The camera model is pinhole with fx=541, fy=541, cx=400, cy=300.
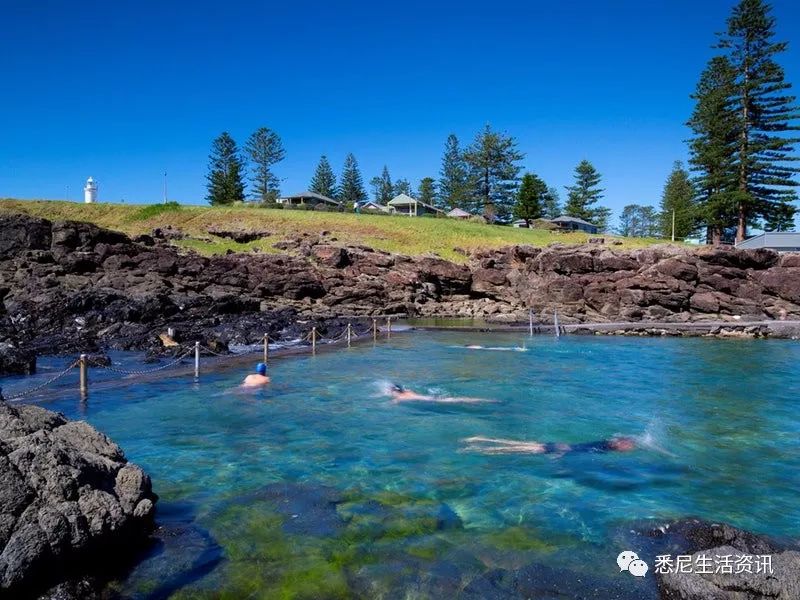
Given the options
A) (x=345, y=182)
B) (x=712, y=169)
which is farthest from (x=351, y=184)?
(x=712, y=169)

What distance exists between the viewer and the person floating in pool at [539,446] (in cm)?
979

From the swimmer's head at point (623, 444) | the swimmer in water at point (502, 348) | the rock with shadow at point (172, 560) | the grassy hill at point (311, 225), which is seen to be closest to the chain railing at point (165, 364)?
the swimmer in water at point (502, 348)

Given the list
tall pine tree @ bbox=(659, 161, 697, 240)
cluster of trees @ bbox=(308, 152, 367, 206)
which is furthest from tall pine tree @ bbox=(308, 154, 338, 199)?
tall pine tree @ bbox=(659, 161, 697, 240)

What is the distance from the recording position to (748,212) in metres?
46.0

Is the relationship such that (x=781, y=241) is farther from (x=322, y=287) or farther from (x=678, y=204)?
(x=322, y=287)

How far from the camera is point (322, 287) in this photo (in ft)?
120

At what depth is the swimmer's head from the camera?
9.95 meters

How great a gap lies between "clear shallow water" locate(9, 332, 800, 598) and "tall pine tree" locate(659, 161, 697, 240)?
48.8 m

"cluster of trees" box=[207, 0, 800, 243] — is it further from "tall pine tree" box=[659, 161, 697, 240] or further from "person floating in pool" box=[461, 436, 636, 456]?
"person floating in pool" box=[461, 436, 636, 456]

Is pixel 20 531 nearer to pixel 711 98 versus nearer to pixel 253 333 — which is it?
pixel 253 333

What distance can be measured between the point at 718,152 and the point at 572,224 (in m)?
22.0

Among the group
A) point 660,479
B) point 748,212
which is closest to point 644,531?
point 660,479

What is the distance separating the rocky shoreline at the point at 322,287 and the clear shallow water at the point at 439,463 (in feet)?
33.4

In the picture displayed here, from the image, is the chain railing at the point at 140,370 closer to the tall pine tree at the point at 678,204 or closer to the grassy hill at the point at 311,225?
the grassy hill at the point at 311,225
